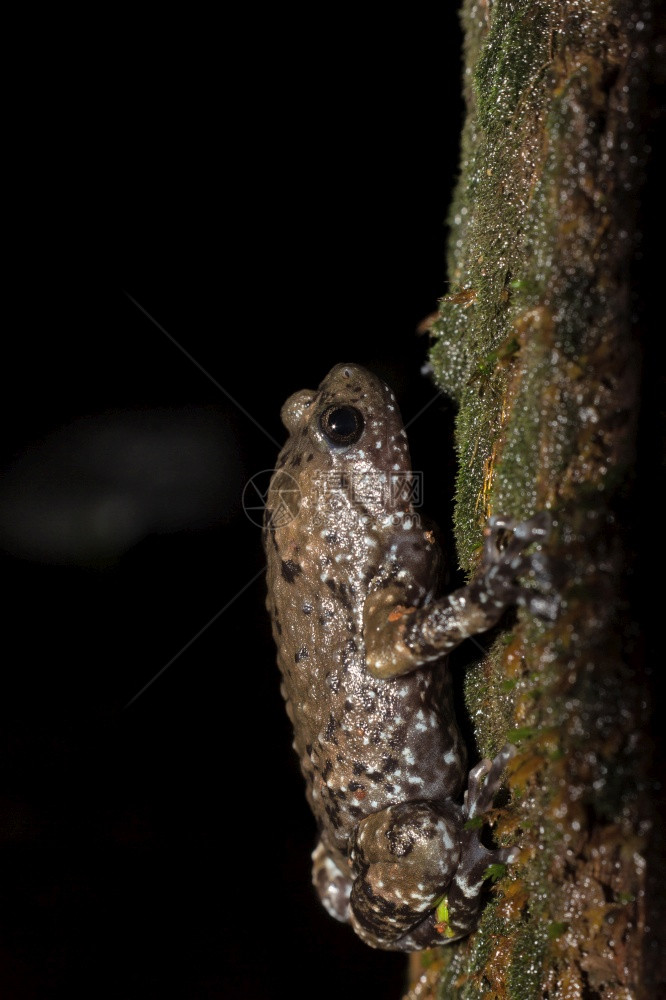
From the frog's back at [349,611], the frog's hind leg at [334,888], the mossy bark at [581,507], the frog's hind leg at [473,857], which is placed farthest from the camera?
the frog's hind leg at [334,888]

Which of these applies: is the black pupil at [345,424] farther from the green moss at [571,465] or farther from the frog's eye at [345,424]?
the green moss at [571,465]

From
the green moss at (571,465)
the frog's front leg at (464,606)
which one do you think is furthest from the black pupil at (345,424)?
the green moss at (571,465)

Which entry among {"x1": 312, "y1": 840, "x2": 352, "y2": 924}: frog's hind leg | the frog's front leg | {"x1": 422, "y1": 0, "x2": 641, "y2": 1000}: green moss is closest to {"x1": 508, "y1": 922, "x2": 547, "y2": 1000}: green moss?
{"x1": 422, "y1": 0, "x2": 641, "y2": 1000}: green moss

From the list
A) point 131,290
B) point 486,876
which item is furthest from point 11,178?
point 486,876

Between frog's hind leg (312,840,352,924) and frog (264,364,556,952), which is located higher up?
frog (264,364,556,952)

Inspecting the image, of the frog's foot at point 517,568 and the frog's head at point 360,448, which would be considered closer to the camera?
the frog's foot at point 517,568

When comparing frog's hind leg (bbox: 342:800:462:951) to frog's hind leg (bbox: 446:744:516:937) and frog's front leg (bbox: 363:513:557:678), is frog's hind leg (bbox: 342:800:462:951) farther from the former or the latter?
frog's front leg (bbox: 363:513:557:678)

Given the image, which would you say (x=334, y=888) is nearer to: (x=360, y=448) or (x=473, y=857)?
(x=473, y=857)
